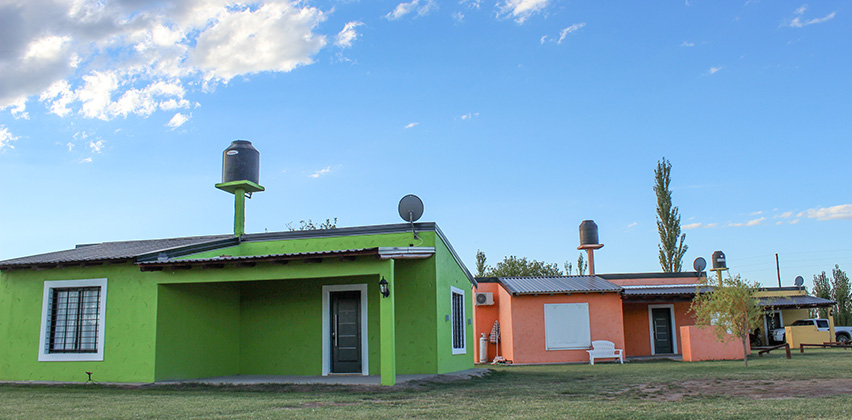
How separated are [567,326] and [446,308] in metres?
7.52

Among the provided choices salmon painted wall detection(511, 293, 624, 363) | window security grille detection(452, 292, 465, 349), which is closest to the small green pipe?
window security grille detection(452, 292, 465, 349)

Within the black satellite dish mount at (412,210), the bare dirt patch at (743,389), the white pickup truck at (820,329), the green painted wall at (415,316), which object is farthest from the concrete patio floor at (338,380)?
the white pickup truck at (820,329)

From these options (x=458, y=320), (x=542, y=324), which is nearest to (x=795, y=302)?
(x=542, y=324)

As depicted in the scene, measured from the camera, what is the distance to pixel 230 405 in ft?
27.9

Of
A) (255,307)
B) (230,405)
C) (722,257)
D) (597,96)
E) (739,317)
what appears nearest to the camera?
(230,405)

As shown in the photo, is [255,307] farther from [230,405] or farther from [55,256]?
[230,405]

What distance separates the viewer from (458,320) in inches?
620

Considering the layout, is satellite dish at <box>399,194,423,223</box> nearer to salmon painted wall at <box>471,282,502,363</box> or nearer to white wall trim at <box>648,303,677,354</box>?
salmon painted wall at <box>471,282,502,363</box>

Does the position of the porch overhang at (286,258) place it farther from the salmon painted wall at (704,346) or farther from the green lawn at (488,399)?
the salmon painted wall at (704,346)

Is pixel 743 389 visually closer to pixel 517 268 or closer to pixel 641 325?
pixel 641 325

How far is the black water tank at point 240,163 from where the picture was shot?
16.0m

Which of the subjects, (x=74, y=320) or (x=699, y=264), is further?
(x=699, y=264)

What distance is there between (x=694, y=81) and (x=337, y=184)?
10.8 metres

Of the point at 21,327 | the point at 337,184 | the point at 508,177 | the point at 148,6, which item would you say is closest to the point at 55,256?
the point at 21,327
